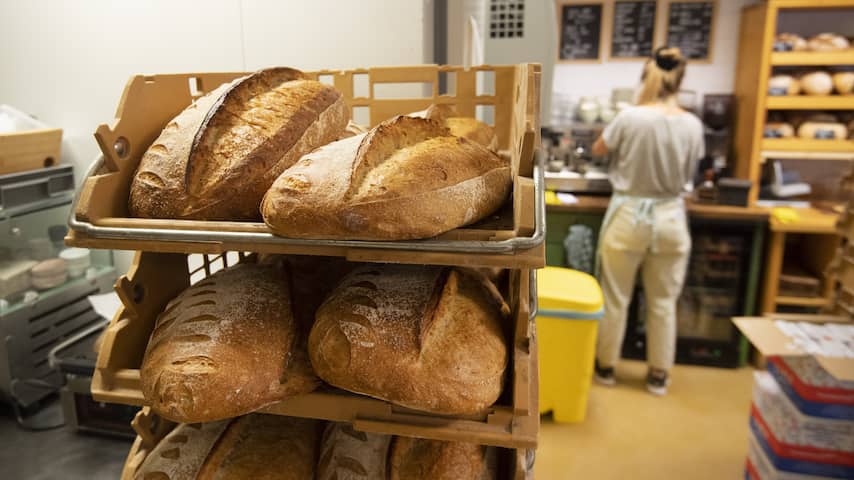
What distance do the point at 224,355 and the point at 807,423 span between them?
1.90m

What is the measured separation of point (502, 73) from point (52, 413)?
1.91 m

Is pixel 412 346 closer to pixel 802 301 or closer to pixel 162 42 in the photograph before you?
pixel 162 42

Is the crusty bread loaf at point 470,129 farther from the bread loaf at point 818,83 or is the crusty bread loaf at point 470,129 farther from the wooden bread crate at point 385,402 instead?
the bread loaf at point 818,83

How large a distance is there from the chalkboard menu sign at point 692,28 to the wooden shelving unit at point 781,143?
301mm

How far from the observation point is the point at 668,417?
3121mm

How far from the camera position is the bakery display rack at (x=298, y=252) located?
0.73m

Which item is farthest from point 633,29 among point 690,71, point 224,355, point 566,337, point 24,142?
point 224,355

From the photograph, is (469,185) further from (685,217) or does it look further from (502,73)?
(685,217)

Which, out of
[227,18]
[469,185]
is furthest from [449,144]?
[227,18]

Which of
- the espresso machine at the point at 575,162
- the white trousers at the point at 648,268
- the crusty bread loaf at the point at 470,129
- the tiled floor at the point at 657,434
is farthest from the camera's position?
the espresso machine at the point at 575,162

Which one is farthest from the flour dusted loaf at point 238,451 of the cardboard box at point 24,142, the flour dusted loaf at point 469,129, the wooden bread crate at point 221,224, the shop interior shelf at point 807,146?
the shop interior shelf at point 807,146

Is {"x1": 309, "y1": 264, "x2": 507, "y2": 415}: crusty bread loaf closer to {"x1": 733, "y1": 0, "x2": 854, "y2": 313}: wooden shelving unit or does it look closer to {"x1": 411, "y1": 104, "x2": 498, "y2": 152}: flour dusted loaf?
{"x1": 411, "y1": 104, "x2": 498, "y2": 152}: flour dusted loaf

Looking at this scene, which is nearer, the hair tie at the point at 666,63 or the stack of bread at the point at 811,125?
the hair tie at the point at 666,63

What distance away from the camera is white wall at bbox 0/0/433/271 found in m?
1.65
